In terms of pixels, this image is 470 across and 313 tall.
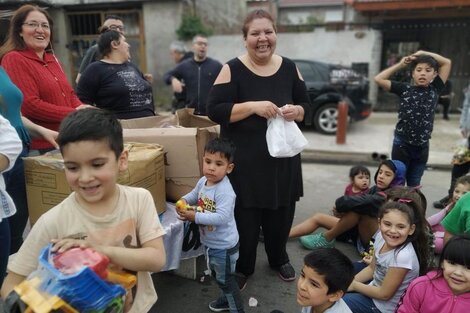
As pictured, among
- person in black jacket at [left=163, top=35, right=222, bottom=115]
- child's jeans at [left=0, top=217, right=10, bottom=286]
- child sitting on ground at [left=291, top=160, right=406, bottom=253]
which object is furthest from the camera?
person in black jacket at [left=163, top=35, right=222, bottom=115]

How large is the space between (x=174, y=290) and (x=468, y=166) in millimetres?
3662

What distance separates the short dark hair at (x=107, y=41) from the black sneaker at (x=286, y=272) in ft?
7.28

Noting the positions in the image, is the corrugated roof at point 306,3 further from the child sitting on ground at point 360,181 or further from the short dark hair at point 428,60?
the child sitting on ground at point 360,181

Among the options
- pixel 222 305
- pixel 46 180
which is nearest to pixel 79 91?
pixel 46 180

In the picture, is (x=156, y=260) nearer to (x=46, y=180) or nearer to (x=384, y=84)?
(x=46, y=180)

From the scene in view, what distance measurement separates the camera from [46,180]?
6.79ft

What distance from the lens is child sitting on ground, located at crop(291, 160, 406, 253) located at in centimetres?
315

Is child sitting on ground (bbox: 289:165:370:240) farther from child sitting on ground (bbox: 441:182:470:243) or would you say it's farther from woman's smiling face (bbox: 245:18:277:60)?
woman's smiling face (bbox: 245:18:277:60)

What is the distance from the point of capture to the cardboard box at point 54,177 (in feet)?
6.69

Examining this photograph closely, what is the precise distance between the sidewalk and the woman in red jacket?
4887 mm

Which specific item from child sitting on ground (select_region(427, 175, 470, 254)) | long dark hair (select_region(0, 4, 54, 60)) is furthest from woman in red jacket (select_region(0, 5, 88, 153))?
child sitting on ground (select_region(427, 175, 470, 254))

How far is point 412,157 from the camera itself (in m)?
3.78

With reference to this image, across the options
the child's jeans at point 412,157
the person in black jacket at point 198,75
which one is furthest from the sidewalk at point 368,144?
the child's jeans at point 412,157

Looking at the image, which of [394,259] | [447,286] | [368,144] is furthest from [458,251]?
[368,144]
